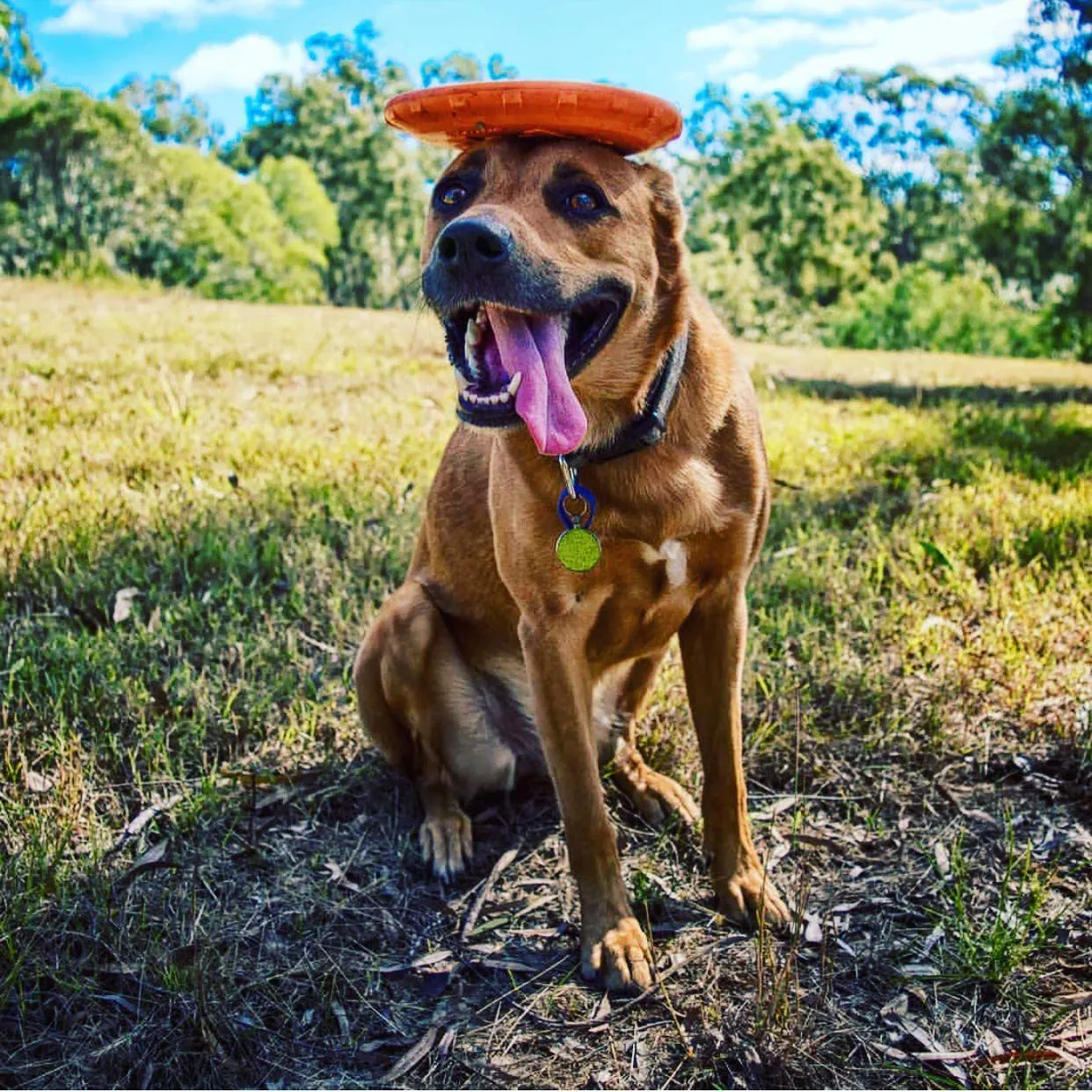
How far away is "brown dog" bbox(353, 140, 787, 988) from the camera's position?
228 centimetres

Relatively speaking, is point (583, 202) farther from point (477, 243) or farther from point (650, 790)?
point (650, 790)

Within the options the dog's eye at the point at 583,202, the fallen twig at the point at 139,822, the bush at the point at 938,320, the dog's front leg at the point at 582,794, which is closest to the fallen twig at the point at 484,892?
the dog's front leg at the point at 582,794

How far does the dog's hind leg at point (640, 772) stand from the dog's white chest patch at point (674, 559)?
525mm

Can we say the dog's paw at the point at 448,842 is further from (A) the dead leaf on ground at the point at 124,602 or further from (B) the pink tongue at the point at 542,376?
(A) the dead leaf on ground at the point at 124,602

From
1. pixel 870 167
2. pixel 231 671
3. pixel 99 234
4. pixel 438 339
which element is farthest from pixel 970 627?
pixel 870 167

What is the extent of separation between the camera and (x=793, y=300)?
37.1 m

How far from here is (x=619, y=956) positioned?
2.46 m

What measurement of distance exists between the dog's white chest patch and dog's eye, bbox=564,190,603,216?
2.47ft

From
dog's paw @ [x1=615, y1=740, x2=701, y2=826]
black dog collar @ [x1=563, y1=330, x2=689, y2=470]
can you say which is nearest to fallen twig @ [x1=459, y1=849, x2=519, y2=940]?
dog's paw @ [x1=615, y1=740, x2=701, y2=826]

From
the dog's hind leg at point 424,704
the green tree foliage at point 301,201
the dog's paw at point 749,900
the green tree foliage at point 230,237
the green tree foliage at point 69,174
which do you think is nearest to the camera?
the dog's paw at point 749,900

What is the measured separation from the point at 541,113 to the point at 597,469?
780mm

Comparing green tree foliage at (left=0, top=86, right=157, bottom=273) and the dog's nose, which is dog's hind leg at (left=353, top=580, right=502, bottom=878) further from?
green tree foliage at (left=0, top=86, right=157, bottom=273)

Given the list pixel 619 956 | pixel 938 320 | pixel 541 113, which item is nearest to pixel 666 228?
pixel 541 113

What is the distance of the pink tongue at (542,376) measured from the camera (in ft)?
7.30
